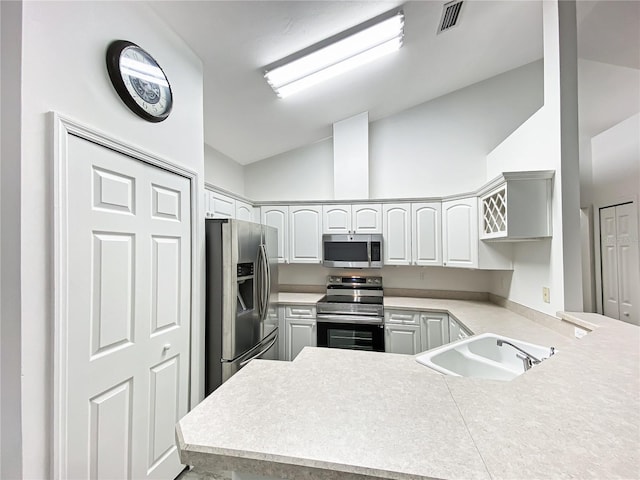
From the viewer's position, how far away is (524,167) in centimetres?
243

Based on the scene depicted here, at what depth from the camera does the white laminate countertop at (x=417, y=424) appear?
55 centimetres

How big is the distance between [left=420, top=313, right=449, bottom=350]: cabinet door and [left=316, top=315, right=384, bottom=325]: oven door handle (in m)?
0.45

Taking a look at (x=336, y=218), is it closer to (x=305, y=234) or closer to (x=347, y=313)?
(x=305, y=234)

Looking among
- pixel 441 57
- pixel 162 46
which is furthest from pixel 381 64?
pixel 162 46

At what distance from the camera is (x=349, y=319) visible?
3014 millimetres

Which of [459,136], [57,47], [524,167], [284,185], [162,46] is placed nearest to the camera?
[57,47]

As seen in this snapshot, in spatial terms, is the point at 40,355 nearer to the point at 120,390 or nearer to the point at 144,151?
the point at 120,390

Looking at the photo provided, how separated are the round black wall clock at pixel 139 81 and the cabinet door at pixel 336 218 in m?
2.10

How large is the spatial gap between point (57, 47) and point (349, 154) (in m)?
2.84

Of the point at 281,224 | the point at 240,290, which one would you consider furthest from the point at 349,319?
the point at 281,224

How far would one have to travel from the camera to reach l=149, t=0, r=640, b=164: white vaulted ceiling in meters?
1.75

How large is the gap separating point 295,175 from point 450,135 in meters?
2.08

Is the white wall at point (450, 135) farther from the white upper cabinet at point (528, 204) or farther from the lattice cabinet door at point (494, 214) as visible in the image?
the white upper cabinet at point (528, 204)

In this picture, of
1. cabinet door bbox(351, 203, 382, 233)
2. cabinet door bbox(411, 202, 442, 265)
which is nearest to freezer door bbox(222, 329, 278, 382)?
cabinet door bbox(351, 203, 382, 233)
